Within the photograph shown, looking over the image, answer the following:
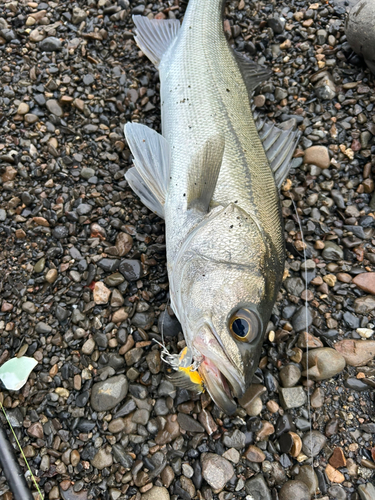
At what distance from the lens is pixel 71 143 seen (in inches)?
129

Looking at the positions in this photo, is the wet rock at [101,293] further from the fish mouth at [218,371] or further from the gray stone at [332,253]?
the gray stone at [332,253]

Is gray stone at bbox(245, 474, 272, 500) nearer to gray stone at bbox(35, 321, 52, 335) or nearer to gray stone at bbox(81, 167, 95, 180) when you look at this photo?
gray stone at bbox(35, 321, 52, 335)

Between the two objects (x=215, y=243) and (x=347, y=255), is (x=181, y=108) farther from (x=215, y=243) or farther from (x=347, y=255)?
(x=347, y=255)

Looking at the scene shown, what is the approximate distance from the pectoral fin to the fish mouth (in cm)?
100

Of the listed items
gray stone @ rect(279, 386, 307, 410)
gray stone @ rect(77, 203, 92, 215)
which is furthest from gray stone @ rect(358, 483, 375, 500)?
gray stone @ rect(77, 203, 92, 215)

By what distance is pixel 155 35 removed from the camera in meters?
3.56

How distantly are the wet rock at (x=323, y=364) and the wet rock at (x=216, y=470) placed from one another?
921 mm

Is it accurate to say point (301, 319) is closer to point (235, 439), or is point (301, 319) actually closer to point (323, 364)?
point (323, 364)

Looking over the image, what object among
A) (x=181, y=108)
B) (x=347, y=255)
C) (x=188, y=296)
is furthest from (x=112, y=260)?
(x=347, y=255)

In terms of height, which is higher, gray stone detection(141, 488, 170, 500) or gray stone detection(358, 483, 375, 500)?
gray stone detection(358, 483, 375, 500)

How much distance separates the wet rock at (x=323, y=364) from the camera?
2.68 metres

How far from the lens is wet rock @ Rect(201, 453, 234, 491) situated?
2.33m

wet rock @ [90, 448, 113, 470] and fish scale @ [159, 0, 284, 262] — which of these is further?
fish scale @ [159, 0, 284, 262]

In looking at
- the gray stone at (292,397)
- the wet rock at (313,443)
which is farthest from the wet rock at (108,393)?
the wet rock at (313,443)
